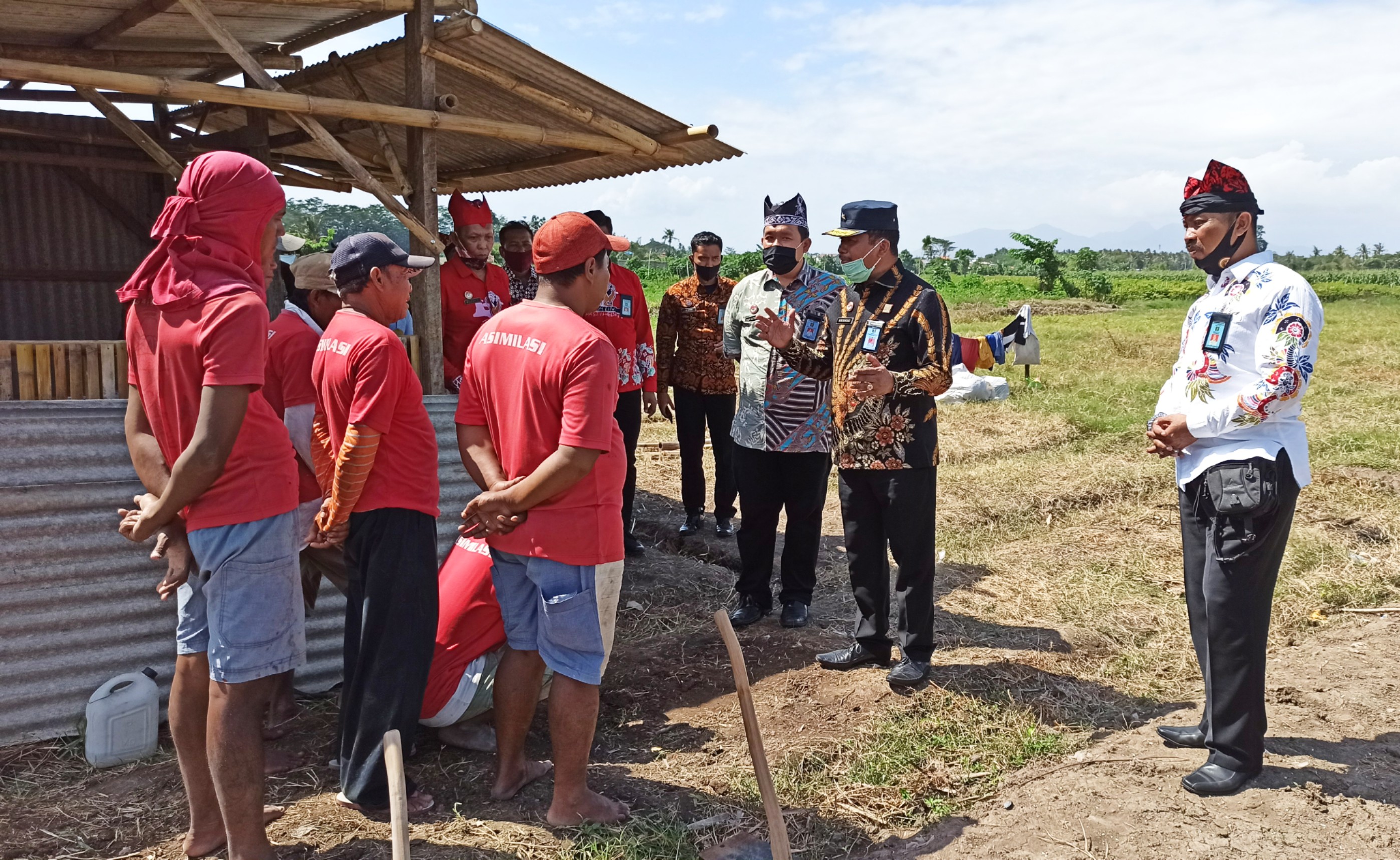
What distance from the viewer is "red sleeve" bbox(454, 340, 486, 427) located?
3244mm

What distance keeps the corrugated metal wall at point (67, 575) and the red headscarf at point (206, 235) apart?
1.51 meters

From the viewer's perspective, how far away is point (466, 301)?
5.48 meters

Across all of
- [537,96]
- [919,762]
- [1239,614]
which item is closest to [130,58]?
[537,96]

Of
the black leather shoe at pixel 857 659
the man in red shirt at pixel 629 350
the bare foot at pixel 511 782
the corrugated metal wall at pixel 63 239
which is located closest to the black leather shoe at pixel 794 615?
the black leather shoe at pixel 857 659

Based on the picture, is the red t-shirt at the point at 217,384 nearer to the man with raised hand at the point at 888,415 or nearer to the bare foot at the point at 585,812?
the bare foot at the point at 585,812

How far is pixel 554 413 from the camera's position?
3.04 m

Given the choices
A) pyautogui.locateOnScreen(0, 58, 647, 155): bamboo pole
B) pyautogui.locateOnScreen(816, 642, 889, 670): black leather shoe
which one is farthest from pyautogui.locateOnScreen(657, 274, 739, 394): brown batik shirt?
pyautogui.locateOnScreen(816, 642, 889, 670): black leather shoe

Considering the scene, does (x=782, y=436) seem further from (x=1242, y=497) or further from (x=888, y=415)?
(x=1242, y=497)

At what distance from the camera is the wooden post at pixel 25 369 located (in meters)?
3.99

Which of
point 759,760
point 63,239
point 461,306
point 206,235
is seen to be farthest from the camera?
point 63,239

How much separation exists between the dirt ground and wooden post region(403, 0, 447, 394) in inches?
67.0

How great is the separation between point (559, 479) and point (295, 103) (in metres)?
2.84

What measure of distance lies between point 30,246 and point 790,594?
761cm

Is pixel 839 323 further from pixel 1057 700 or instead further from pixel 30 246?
pixel 30 246
